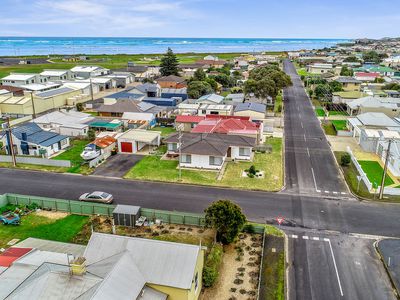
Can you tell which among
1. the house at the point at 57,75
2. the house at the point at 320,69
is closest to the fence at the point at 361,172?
the house at the point at 57,75

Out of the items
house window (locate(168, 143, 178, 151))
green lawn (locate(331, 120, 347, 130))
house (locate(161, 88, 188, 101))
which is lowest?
green lawn (locate(331, 120, 347, 130))

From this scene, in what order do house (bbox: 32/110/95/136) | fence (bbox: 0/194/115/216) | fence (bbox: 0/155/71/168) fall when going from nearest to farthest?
fence (bbox: 0/194/115/216) < fence (bbox: 0/155/71/168) < house (bbox: 32/110/95/136)

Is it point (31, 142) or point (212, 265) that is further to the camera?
point (31, 142)

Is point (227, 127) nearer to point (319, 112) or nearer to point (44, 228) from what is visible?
point (44, 228)

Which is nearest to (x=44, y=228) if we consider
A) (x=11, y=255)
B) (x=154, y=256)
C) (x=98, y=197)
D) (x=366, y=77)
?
(x=98, y=197)

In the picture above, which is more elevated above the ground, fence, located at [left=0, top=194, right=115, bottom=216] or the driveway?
fence, located at [left=0, top=194, right=115, bottom=216]

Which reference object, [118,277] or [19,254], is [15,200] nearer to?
[19,254]

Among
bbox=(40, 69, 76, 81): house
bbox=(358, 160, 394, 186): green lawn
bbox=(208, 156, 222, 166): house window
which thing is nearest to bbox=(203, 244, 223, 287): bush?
bbox=(208, 156, 222, 166): house window

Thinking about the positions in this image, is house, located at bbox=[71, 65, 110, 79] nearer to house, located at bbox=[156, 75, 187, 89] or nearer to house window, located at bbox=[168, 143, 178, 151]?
house, located at bbox=[156, 75, 187, 89]
